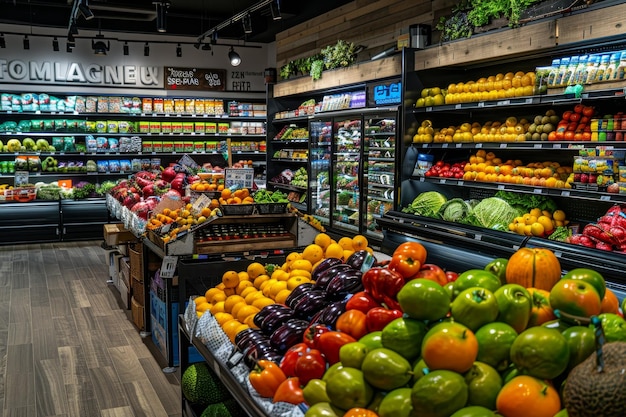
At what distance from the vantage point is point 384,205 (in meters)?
7.36

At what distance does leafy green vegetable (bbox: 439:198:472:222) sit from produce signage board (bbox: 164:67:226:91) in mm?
7592

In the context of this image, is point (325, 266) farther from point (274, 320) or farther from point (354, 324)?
point (354, 324)

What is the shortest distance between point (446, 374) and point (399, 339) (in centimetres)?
21

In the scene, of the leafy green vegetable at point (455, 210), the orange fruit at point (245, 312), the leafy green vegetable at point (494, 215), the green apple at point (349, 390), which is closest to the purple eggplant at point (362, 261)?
A: the orange fruit at point (245, 312)

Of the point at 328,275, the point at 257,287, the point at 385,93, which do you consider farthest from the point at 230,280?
the point at 385,93

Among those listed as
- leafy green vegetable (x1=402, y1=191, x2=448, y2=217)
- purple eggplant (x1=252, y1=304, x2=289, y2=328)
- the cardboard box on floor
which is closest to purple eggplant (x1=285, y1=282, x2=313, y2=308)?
purple eggplant (x1=252, y1=304, x2=289, y2=328)

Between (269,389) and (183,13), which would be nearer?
(269,389)

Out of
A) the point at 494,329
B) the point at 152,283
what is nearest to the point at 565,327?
the point at 494,329

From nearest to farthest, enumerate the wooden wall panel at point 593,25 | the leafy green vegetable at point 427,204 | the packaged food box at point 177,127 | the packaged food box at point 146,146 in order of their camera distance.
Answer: the wooden wall panel at point 593,25
the leafy green vegetable at point 427,204
the packaged food box at point 146,146
the packaged food box at point 177,127

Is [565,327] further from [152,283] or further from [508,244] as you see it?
[152,283]

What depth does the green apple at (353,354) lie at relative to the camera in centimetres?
173

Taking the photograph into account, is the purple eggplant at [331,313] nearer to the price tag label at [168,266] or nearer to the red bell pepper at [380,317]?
the red bell pepper at [380,317]

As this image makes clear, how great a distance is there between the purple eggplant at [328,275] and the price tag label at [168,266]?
206 cm

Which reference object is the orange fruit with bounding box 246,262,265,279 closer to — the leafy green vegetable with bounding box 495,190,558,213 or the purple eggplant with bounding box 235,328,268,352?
the purple eggplant with bounding box 235,328,268,352
